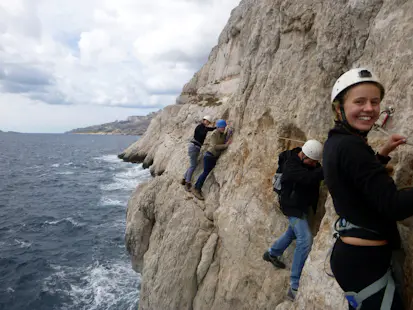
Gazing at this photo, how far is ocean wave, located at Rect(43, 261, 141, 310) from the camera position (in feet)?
49.4

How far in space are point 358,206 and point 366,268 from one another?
786mm

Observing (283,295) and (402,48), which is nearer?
(402,48)

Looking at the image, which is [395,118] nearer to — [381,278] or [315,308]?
[381,278]

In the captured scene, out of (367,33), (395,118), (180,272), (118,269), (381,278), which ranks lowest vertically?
(118,269)

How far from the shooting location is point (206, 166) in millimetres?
13141

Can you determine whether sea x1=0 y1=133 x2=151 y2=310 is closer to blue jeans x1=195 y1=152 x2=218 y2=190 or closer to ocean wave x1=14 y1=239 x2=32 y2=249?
ocean wave x1=14 y1=239 x2=32 y2=249

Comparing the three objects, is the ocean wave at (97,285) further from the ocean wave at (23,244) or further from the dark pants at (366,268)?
the dark pants at (366,268)

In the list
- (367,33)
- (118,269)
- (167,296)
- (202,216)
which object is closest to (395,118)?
(367,33)

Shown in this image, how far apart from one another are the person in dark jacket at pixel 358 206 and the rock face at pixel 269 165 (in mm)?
1519

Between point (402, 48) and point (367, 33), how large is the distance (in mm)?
1737

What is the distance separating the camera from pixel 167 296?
10.7 metres

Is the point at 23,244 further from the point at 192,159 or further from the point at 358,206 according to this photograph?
the point at 358,206

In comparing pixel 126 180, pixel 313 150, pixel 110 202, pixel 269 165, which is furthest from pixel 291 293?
pixel 126 180

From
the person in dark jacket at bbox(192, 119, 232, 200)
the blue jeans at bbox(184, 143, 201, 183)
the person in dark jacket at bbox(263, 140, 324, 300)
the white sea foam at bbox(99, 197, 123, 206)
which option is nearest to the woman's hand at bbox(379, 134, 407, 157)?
the person in dark jacket at bbox(263, 140, 324, 300)
